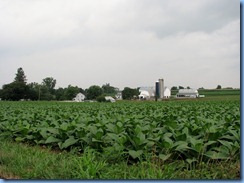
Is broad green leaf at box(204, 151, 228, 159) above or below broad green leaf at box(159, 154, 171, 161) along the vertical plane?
above

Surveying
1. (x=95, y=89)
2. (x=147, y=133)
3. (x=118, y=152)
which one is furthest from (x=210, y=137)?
(x=95, y=89)

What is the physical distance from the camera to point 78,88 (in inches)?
130

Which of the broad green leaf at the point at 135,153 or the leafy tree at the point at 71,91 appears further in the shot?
the leafy tree at the point at 71,91

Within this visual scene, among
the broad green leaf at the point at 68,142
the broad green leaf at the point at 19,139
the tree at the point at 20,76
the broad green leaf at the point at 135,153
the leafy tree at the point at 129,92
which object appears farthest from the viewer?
the broad green leaf at the point at 19,139

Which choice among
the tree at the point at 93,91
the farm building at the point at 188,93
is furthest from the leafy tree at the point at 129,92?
the farm building at the point at 188,93

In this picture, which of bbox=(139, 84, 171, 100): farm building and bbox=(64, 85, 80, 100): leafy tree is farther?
bbox=(64, 85, 80, 100): leafy tree

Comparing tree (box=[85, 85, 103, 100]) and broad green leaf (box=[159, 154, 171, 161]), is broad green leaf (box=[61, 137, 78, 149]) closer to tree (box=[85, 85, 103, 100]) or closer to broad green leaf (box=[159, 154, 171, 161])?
tree (box=[85, 85, 103, 100])

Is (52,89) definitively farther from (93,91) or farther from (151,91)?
(151,91)

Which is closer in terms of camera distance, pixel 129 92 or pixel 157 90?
pixel 157 90

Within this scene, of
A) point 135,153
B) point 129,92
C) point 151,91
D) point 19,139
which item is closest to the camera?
point 135,153

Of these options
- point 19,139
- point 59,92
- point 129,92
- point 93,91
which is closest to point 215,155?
point 129,92

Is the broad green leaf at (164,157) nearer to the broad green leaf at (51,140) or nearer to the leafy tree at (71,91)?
the leafy tree at (71,91)

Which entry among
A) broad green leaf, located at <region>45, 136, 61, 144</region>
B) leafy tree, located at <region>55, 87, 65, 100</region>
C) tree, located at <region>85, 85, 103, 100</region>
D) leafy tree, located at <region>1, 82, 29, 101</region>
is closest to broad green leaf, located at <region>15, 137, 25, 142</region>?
leafy tree, located at <region>1, 82, 29, 101</region>

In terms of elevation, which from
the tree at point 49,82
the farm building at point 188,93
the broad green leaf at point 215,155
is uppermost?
the tree at point 49,82
